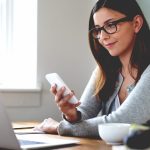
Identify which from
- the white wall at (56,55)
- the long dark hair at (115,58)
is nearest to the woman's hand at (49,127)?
the long dark hair at (115,58)

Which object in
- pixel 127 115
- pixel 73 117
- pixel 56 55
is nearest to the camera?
pixel 127 115

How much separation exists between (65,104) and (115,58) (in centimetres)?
42

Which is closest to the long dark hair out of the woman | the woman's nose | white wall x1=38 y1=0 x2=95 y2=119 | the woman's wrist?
the woman

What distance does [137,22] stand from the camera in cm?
152

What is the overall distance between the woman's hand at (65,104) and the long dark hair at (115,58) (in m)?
0.23

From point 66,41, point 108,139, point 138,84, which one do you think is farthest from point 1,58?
point 108,139

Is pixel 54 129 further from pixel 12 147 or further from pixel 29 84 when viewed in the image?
pixel 29 84

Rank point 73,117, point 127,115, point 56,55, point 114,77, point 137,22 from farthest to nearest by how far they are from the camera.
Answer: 1. point 56,55
2. point 114,77
3. point 137,22
4. point 73,117
5. point 127,115

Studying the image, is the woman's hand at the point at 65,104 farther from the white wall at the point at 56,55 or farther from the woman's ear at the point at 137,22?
the white wall at the point at 56,55

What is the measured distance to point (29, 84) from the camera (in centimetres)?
227

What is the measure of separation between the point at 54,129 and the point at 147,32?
21.9 inches

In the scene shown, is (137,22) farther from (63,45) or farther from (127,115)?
(63,45)

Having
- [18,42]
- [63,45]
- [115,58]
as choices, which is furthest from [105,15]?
[18,42]

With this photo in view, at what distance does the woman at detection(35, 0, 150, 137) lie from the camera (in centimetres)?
131
